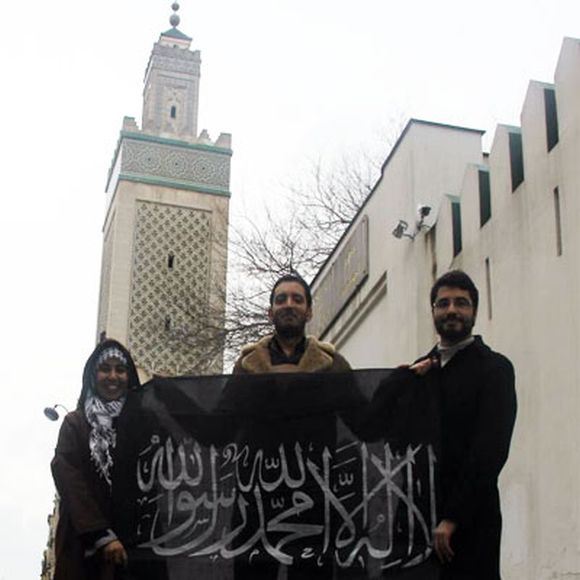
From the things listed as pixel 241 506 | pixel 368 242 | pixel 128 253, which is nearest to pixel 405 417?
pixel 241 506

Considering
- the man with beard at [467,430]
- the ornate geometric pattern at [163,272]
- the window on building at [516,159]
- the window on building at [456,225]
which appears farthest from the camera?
the ornate geometric pattern at [163,272]

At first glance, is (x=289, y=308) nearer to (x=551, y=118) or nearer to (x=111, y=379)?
(x=111, y=379)

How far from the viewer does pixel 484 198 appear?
11.2 meters

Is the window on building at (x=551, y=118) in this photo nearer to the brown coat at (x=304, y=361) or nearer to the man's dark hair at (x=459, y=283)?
the brown coat at (x=304, y=361)

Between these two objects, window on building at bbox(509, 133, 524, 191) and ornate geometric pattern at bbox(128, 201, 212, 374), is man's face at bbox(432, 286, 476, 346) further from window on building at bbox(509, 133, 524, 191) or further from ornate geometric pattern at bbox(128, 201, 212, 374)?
ornate geometric pattern at bbox(128, 201, 212, 374)

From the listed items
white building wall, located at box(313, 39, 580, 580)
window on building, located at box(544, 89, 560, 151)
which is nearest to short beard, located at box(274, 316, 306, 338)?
white building wall, located at box(313, 39, 580, 580)

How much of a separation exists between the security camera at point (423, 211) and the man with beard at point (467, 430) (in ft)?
26.5

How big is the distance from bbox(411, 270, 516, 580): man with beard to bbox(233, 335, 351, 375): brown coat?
0.55 meters

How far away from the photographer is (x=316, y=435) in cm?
487

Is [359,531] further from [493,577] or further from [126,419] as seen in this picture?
[126,419]

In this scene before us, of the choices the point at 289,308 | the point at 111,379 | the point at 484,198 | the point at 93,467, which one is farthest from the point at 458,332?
the point at 484,198

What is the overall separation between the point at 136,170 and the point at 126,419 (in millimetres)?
29212

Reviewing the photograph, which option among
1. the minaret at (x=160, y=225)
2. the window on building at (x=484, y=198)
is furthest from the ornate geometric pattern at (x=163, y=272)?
the window on building at (x=484, y=198)

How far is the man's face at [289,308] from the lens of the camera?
4.93 m
